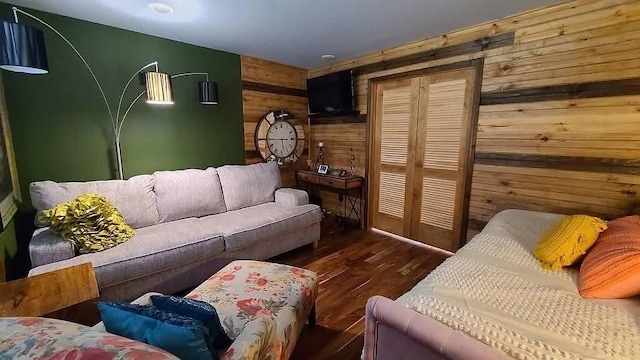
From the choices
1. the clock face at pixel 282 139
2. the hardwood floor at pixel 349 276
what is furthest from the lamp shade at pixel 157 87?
the hardwood floor at pixel 349 276

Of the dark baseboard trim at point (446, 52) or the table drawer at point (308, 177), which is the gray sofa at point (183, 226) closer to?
the table drawer at point (308, 177)

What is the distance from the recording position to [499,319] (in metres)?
0.98

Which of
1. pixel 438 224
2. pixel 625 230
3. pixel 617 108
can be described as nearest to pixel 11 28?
pixel 625 230

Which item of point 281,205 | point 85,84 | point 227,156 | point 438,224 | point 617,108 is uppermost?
point 85,84

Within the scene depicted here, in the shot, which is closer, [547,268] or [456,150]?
[547,268]

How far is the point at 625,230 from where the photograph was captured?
1.32m

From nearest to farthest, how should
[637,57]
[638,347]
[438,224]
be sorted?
[638,347] → [637,57] → [438,224]

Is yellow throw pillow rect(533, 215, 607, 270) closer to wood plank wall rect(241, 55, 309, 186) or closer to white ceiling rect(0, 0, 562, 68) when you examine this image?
white ceiling rect(0, 0, 562, 68)

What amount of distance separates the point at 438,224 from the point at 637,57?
1.91 m

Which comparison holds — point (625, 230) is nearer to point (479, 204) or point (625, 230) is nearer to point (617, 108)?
point (617, 108)

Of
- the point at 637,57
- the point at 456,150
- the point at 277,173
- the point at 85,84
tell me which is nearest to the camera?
the point at 637,57

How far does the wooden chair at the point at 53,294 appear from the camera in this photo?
1064 mm

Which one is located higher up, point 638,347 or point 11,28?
point 11,28

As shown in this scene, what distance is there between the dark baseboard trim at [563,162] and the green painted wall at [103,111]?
295 cm
